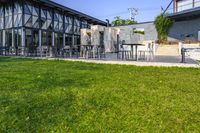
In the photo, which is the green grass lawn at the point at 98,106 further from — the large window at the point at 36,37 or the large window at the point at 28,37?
the large window at the point at 36,37

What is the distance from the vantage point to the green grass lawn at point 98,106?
13.1 ft

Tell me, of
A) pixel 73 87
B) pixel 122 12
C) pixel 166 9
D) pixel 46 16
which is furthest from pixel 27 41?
pixel 122 12

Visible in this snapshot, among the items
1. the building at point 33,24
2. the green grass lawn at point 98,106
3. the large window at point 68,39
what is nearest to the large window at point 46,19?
the building at point 33,24

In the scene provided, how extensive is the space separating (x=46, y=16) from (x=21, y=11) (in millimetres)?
3095

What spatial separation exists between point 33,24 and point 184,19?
1800 cm

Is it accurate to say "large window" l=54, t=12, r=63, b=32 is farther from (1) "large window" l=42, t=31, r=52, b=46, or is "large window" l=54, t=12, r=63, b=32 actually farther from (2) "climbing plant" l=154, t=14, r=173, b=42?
(2) "climbing plant" l=154, t=14, r=173, b=42

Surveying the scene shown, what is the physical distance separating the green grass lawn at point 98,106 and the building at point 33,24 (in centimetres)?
1517

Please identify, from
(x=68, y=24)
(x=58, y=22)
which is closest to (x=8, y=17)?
(x=58, y=22)

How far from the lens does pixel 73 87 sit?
20.9ft

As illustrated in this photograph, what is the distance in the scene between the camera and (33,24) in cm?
2447

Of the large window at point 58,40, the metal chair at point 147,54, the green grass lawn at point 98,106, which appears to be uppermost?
the large window at point 58,40

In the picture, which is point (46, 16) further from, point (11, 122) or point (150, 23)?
point (11, 122)

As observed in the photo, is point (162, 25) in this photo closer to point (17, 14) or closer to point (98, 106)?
point (17, 14)

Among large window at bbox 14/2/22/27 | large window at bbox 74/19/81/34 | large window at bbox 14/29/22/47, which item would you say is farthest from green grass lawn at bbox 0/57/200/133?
large window at bbox 74/19/81/34
